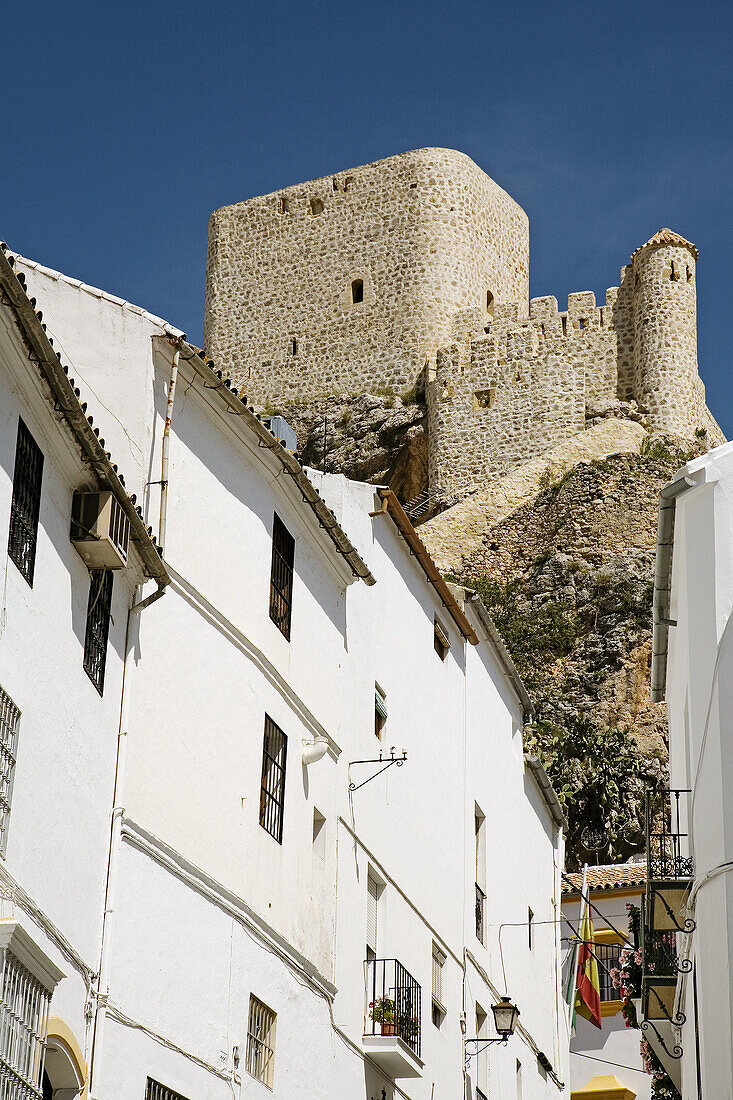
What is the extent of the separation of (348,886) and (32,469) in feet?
26.1

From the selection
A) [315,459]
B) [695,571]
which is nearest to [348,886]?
[695,571]

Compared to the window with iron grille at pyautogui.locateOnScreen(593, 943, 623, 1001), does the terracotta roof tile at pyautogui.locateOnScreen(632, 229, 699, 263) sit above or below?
above

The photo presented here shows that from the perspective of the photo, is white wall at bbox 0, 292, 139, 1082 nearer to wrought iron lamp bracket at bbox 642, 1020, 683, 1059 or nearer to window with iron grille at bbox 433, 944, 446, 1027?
wrought iron lamp bracket at bbox 642, 1020, 683, 1059

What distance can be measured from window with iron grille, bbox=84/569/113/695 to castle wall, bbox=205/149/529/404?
37478 millimetres

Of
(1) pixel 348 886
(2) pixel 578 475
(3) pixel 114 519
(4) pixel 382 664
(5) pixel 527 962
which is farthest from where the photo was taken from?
(2) pixel 578 475

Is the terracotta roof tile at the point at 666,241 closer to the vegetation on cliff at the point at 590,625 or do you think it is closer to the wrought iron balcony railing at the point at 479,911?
the vegetation on cliff at the point at 590,625

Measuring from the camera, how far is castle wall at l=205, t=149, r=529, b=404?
52.0 metres

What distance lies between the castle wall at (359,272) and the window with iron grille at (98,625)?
37478mm

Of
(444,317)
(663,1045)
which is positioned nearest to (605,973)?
(663,1045)

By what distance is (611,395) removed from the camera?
48469mm

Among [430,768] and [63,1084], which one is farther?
[430,768]

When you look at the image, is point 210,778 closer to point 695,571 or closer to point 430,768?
point 695,571

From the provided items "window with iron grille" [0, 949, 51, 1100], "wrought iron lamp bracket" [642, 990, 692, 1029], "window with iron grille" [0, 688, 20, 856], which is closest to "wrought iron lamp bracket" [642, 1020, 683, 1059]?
"wrought iron lamp bracket" [642, 990, 692, 1029]

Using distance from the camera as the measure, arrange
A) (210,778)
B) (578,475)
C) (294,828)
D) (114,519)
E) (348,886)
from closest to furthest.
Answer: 1. (114,519)
2. (210,778)
3. (294,828)
4. (348,886)
5. (578,475)
